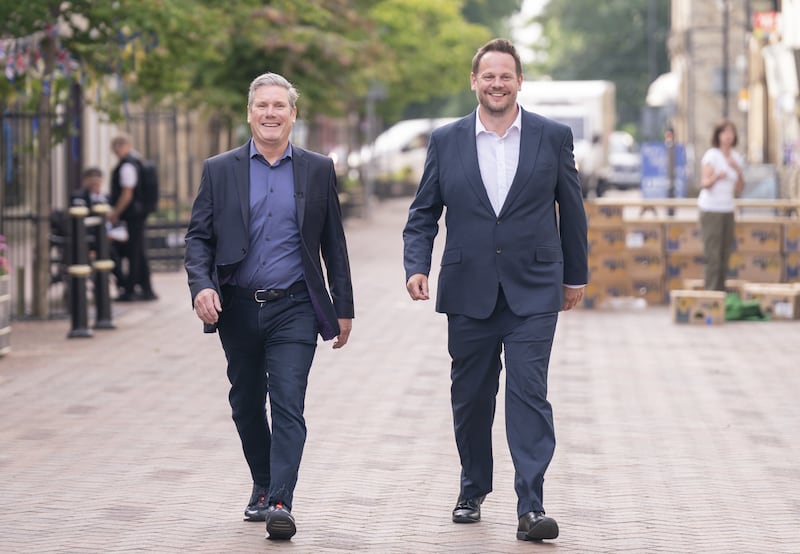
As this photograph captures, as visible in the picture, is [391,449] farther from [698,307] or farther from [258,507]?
[698,307]

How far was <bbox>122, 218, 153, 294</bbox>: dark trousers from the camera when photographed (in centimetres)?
1719

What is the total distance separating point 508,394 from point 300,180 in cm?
111

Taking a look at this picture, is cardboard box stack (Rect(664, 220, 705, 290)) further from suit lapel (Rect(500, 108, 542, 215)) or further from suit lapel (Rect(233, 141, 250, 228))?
suit lapel (Rect(233, 141, 250, 228))

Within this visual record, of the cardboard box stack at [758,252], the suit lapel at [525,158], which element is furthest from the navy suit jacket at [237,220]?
the cardboard box stack at [758,252]

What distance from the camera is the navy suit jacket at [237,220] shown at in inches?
248

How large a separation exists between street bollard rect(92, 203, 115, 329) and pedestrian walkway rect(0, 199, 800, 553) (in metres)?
0.28

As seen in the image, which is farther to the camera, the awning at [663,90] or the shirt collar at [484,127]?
the awning at [663,90]

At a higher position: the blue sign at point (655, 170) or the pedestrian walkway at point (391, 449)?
the blue sign at point (655, 170)

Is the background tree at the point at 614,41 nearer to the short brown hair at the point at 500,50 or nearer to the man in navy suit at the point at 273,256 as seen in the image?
the short brown hair at the point at 500,50

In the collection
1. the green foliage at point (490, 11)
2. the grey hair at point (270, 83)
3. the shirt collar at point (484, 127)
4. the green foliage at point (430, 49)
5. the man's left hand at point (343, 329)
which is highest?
the green foliage at point (490, 11)

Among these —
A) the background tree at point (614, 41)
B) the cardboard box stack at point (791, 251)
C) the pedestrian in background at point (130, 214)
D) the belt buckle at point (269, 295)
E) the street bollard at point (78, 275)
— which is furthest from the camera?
the background tree at point (614, 41)

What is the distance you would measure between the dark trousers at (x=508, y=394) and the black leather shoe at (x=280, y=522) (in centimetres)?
78

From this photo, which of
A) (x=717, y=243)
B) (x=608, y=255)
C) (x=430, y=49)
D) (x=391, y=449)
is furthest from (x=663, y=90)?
(x=391, y=449)

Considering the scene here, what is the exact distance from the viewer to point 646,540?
6371 millimetres
